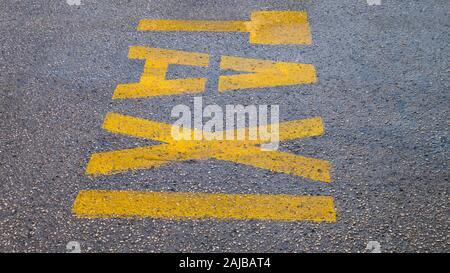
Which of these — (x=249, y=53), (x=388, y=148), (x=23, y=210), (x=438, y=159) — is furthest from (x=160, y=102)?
(x=438, y=159)

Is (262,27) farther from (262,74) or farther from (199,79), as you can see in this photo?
(199,79)

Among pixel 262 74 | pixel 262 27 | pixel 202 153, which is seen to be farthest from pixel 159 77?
pixel 262 27

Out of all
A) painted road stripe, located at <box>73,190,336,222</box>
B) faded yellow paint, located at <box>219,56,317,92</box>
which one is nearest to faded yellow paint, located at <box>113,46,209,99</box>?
faded yellow paint, located at <box>219,56,317,92</box>

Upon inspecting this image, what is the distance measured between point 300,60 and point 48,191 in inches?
109

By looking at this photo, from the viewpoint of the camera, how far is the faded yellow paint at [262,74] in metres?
5.85

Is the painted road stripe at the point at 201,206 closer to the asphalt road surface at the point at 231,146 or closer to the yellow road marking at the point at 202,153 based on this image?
the asphalt road surface at the point at 231,146

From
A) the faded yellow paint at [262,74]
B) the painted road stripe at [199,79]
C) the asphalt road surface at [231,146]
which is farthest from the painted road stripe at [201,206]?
the faded yellow paint at [262,74]

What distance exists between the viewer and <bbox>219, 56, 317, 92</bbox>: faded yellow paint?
585cm

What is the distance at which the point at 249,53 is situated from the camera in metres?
6.33

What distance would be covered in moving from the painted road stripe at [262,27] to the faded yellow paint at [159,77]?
53 cm

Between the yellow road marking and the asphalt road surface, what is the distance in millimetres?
27
